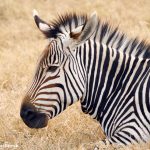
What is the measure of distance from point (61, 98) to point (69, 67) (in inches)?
12.1

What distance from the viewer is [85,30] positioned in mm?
4633

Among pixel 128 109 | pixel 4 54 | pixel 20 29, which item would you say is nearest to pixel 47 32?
pixel 128 109

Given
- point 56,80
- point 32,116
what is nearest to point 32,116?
point 32,116

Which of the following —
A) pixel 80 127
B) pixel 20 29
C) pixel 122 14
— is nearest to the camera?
pixel 80 127

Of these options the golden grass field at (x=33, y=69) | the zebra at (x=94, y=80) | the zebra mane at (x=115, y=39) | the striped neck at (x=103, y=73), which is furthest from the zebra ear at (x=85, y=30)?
the golden grass field at (x=33, y=69)

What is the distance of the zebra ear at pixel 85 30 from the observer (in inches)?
179

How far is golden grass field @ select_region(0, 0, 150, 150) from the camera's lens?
5.53 meters

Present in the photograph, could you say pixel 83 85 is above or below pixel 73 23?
below

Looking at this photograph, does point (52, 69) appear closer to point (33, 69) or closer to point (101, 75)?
point (101, 75)

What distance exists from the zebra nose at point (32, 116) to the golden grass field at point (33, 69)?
40cm

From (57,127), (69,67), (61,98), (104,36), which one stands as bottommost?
(57,127)

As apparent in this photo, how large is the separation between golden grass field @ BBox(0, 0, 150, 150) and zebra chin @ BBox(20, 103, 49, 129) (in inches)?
15.9

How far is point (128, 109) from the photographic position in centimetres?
482

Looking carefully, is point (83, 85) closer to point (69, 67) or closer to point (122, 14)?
point (69, 67)
